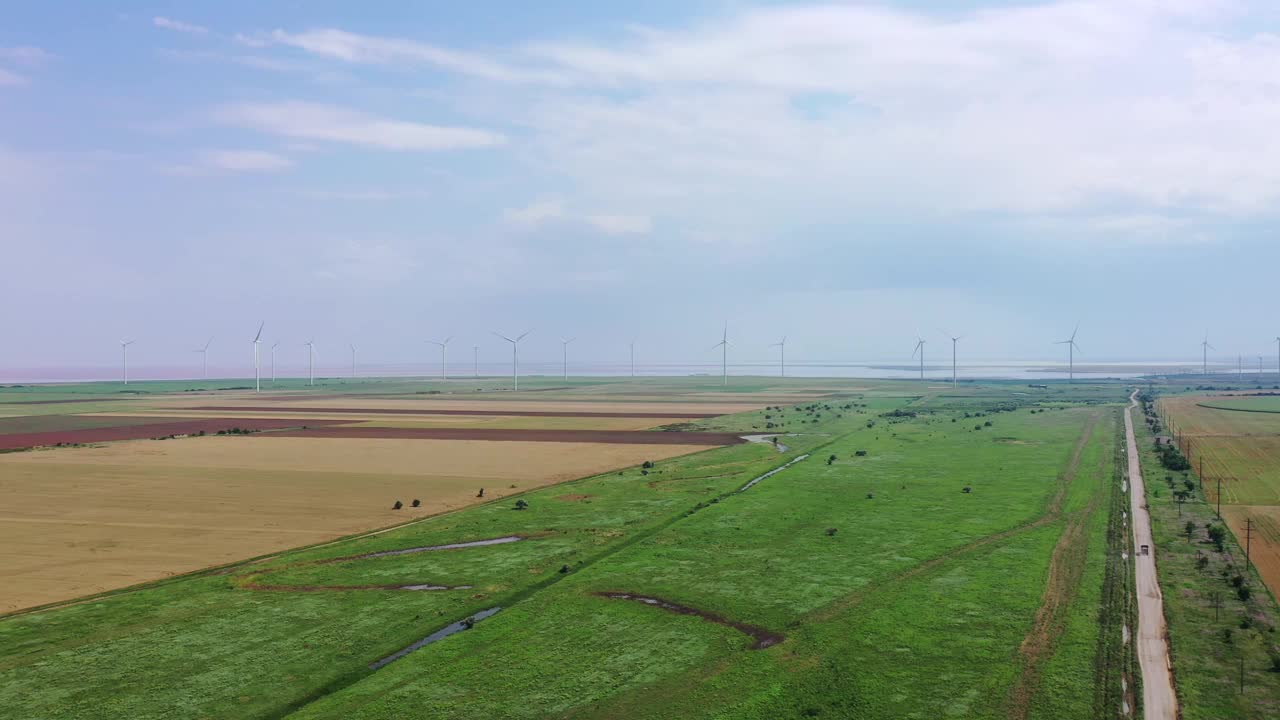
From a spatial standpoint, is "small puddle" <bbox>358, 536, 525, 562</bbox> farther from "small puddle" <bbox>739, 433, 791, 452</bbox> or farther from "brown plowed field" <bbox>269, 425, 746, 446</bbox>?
"brown plowed field" <bbox>269, 425, 746, 446</bbox>

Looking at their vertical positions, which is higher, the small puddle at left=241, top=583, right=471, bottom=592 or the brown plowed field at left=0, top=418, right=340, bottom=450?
the brown plowed field at left=0, top=418, right=340, bottom=450

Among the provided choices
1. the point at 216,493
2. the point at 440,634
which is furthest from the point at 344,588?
the point at 216,493

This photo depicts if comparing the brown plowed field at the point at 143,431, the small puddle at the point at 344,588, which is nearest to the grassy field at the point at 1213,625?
the small puddle at the point at 344,588

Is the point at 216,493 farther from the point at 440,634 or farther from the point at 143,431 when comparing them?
the point at 143,431

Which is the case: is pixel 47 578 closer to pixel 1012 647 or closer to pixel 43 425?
pixel 1012 647

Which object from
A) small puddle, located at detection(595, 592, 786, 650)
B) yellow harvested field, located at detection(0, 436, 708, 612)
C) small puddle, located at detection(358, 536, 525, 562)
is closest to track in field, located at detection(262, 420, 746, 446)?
yellow harvested field, located at detection(0, 436, 708, 612)

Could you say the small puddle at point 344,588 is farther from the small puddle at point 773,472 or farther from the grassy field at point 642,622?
the small puddle at point 773,472
